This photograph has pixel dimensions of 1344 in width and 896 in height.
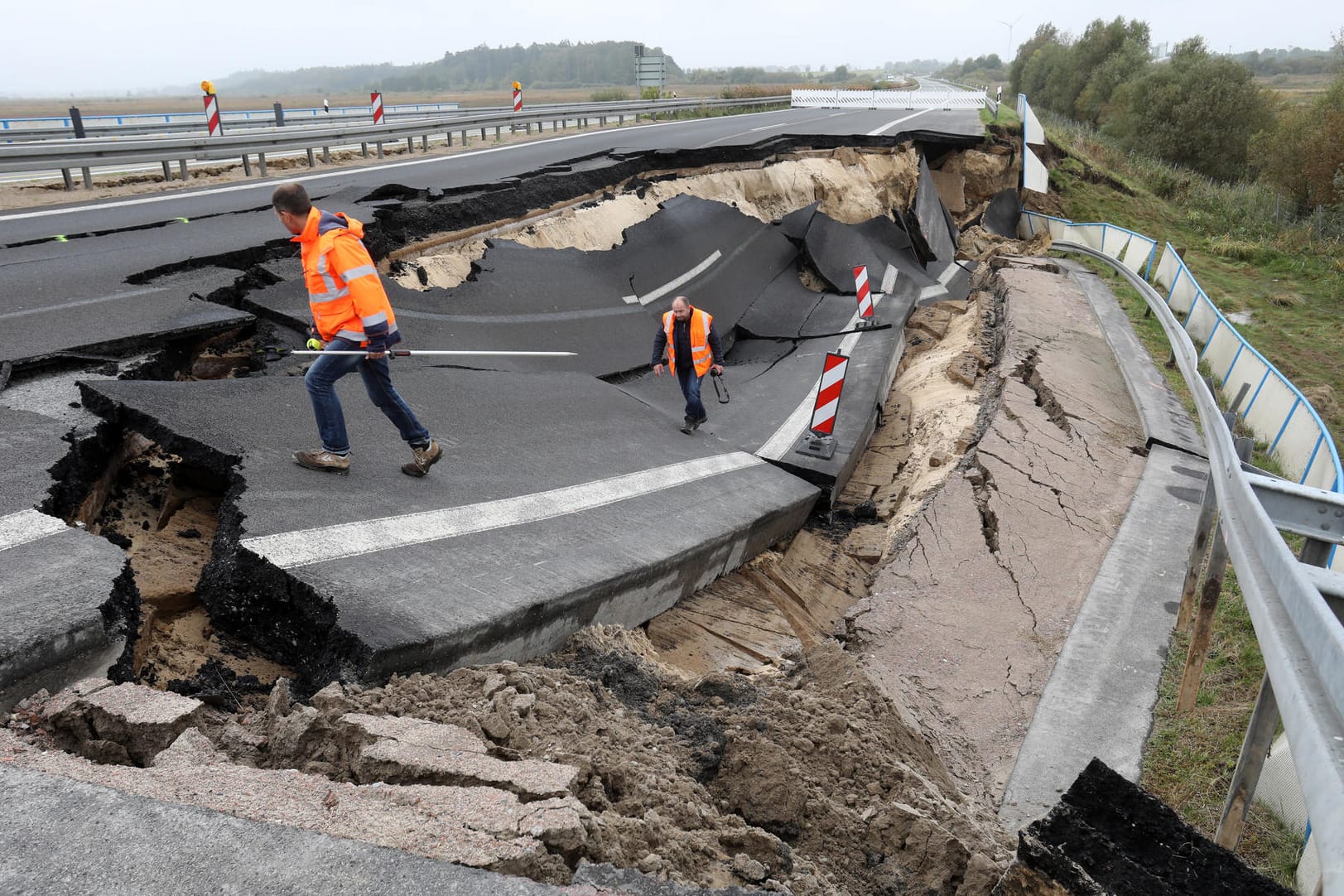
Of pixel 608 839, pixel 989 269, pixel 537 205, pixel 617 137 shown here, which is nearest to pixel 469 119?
pixel 617 137

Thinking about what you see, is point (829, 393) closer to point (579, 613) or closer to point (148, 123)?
point (579, 613)

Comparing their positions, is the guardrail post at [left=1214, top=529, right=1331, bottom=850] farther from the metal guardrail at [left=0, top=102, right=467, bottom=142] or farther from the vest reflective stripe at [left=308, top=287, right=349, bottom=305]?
the metal guardrail at [left=0, top=102, right=467, bottom=142]

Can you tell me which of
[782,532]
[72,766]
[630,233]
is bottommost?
[782,532]

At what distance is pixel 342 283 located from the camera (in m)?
5.02

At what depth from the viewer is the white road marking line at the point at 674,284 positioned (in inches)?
450

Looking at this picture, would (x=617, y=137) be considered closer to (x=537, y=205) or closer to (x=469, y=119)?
(x=469, y=119)

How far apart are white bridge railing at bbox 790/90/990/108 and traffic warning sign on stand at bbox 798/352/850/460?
1234 inches

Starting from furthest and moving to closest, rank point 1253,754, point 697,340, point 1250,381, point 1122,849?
point 1250,381
point 697,340
point 1253,754
point 1122,849

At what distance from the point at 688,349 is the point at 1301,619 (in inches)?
255

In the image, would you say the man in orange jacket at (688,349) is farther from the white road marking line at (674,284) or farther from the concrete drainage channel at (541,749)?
the concrete drainage channel at (541,749)

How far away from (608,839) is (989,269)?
15479 mm

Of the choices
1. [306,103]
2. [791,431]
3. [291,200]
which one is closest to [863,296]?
[791,431]

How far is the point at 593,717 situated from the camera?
3594 mm

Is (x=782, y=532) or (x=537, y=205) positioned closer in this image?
(x=782, y=532)
